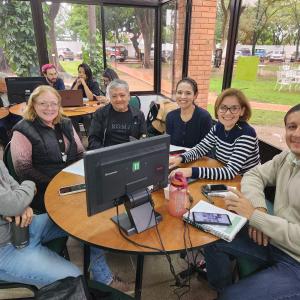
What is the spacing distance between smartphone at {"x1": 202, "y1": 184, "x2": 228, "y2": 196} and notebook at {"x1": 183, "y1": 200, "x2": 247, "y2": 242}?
0.42ft

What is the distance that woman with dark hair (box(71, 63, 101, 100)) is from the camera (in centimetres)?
413

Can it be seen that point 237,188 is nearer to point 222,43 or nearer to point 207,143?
point 207,143

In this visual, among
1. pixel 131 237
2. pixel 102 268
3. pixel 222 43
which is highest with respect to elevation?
pixel 222 43

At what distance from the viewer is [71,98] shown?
11.7 feet

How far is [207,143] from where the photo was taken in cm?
197

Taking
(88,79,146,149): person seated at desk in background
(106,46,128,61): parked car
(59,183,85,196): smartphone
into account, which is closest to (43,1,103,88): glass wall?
(106,46,128,61): parked car

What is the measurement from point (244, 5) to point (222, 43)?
44cm

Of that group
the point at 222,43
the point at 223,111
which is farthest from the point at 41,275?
the point at 222,43

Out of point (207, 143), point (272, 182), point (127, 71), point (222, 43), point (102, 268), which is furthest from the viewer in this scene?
point (127, 71)

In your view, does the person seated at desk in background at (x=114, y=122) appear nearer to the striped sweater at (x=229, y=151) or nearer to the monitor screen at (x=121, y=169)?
the striped sweater at (x=229, y=151)

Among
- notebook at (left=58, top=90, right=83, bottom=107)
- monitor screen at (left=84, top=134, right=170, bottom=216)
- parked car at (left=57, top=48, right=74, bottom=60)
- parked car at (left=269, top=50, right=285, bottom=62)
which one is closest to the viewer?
monitor screen at (left=84, top=134, right=170, bottom=216)

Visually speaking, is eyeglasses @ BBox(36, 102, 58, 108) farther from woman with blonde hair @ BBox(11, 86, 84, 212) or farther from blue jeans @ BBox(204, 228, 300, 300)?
blue jeans @ BBox(204, 228, 300, 300)

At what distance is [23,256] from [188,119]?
1.63 m

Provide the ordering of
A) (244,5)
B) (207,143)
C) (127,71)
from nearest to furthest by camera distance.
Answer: (207,143) → (244,5) → (127,71)
